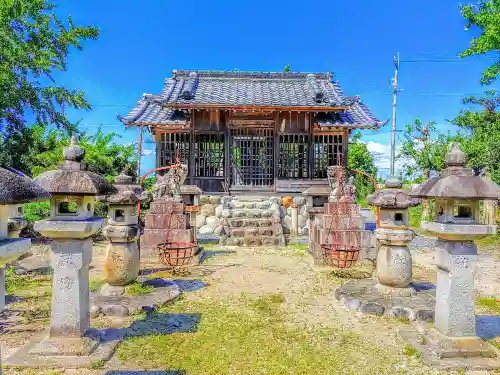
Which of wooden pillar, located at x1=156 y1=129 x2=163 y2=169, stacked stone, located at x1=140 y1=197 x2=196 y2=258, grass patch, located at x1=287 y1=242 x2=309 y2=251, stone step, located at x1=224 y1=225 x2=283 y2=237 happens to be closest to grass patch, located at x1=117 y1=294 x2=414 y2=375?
stacked stone, located at x1=140 y1=197 x2=196 y2=258

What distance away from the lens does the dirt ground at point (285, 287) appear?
4562 millimetres

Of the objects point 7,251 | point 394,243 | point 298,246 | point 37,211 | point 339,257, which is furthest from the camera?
point 298,246

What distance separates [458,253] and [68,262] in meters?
4.54

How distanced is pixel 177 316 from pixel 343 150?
40.5ft

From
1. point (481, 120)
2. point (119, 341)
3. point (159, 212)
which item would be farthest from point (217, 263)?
point (481, 120)

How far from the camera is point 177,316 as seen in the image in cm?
541

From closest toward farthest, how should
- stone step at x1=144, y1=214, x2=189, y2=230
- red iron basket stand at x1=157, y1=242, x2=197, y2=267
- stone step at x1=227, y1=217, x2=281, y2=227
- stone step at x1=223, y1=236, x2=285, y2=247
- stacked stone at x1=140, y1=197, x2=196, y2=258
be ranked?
red iron basket stand at x1=157, y1=242, x2=197, y2=267 → stacked stone at x1=140, y1=197, x2=196, y2=258 → stone step at x1=144, y1=214, x2=189, y2=230 → stone step at x1=223, y1=236, x2=285, y2=247 → stone step at x1=227, y1=217, x2=281, y2=227

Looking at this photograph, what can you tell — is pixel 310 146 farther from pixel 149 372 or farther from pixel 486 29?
pixel 149 372

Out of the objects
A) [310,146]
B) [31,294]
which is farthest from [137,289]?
[310,146]

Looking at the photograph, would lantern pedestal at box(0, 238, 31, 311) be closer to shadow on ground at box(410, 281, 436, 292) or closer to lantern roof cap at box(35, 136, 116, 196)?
lantern roof cap at box(35, 136, 116, 196)

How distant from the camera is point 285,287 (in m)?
7.17

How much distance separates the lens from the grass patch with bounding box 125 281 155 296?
239 inches

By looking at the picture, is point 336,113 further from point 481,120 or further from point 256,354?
point 256,354

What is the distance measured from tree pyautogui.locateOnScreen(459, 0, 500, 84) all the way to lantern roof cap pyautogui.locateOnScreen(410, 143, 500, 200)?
12891mm
